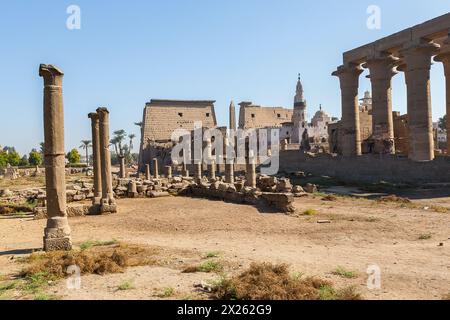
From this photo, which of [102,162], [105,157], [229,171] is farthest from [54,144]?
[229,171]

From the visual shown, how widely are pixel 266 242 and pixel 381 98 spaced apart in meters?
19.3

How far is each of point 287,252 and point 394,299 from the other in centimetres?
311

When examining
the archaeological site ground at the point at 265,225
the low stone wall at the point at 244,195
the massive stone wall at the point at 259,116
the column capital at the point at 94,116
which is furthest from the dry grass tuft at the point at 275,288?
the massive stone wall at the point at 259,116

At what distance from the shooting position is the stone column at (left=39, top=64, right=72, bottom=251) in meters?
9.09

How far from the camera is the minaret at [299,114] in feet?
234

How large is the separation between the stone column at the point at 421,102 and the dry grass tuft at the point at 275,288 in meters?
18.6

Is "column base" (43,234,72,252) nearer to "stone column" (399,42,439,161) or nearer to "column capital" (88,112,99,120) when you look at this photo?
"column capital" (88,112,99,120)

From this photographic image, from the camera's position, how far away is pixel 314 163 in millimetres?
29641

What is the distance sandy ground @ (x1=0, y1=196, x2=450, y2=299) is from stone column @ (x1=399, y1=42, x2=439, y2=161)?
6.24 metres

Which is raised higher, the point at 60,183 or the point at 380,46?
the point at 380,46

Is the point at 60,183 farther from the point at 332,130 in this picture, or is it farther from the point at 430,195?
the point at 332,130

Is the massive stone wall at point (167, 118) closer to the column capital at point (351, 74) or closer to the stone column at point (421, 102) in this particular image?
the column capital at point (351, 74)

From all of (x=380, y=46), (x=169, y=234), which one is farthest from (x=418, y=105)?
(x=169, y=234)
